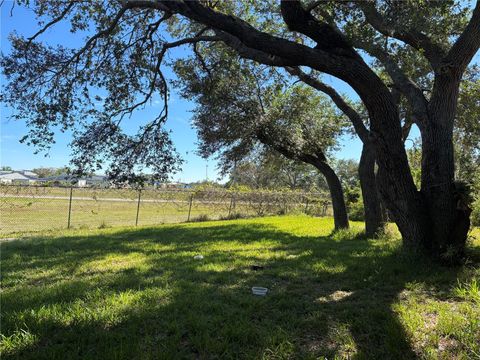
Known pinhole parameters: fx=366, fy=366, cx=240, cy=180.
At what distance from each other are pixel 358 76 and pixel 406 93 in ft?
4.88

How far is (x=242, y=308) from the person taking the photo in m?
3.90

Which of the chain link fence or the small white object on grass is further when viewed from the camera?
the chain link fence

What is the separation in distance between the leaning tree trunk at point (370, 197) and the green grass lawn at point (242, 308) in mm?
2576

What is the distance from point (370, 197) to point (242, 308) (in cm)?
646

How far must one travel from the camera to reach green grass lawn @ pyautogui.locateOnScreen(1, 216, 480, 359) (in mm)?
3012

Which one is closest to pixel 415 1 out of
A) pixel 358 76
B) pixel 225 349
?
pixel 358 76

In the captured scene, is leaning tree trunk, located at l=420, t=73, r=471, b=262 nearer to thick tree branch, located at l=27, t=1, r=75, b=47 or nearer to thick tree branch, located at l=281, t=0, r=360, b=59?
thick tree branch, located at l=281, t=0, r=360, b=59

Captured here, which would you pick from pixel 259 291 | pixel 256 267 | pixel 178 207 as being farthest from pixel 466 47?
pixel 178 207

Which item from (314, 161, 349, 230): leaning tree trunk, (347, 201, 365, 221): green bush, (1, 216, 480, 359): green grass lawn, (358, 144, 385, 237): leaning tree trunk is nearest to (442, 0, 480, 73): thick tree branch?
(1, 216, 480, 359): green grass lawn

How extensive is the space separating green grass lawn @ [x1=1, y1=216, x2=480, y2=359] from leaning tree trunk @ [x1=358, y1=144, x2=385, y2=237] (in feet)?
8.45

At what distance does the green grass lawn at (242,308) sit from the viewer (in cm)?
301

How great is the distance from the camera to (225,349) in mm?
3031

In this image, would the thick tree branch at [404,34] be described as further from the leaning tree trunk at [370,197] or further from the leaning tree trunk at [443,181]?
the leaning tree trunk at [370,197]

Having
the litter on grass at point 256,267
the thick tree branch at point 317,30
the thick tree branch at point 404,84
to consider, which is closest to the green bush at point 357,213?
the thick tree branch at point 404,84
